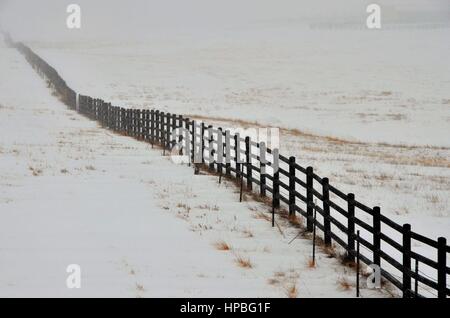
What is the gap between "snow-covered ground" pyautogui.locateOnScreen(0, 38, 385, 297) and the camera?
28.6 feet

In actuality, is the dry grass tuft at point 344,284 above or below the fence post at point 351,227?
below

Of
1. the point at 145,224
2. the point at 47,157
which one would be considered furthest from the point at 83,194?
the point at 47,157

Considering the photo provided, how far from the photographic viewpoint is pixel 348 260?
10.0 m

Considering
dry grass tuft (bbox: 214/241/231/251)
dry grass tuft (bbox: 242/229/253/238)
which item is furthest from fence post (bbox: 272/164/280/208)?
Result: dry grass tuft (bbox: 214/241/231/251)

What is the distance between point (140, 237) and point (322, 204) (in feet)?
21.0

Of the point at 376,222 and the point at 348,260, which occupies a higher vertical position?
the point at 376,222

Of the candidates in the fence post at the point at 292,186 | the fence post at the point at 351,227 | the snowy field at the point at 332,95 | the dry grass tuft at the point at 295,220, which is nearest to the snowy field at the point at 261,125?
the snowy field at the point at 332,95

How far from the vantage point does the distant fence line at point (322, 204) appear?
28.0 feet

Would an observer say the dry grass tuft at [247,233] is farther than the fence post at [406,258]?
Yes

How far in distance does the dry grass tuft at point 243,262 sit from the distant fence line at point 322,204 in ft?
5.35

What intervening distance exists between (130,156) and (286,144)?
1006 centimetres

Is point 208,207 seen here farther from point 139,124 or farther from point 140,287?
point 139,124

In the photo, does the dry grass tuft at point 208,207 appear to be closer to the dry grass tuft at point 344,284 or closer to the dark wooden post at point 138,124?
the dry grass tuft at point 344,284
